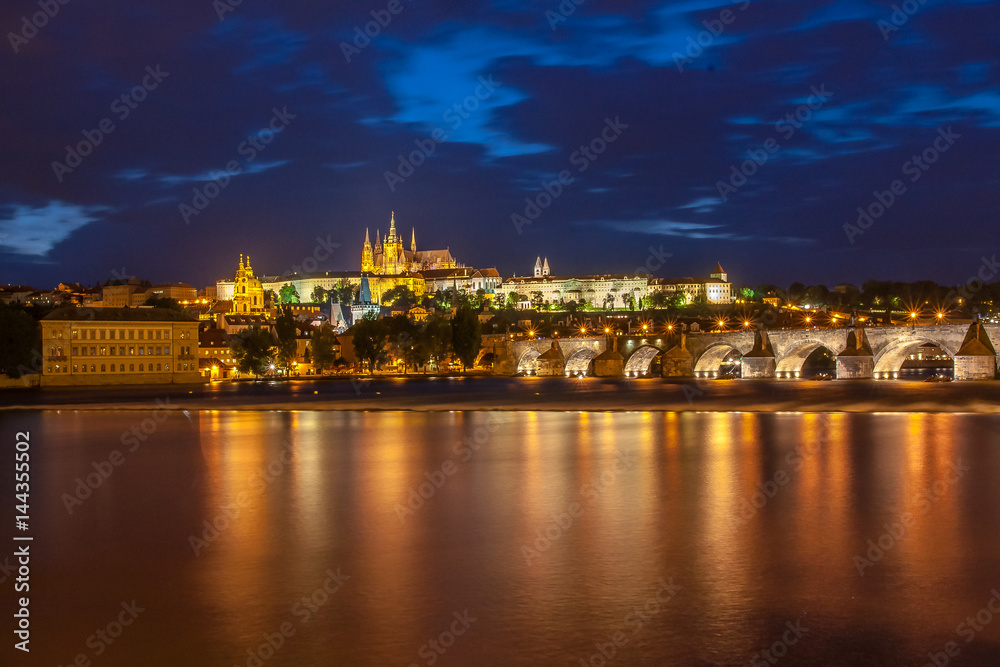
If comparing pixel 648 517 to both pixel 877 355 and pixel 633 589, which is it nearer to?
pixel 633 589

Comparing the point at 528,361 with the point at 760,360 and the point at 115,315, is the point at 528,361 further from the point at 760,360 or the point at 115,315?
the point at 115,315

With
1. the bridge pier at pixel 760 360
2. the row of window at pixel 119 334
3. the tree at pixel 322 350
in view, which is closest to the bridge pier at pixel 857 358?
the bridge pier at pixel 760 360

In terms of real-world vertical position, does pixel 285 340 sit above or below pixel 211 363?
above

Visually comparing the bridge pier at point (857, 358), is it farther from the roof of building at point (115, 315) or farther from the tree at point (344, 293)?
the tree at point (344, 293)

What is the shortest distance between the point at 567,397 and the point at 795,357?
66.9ft

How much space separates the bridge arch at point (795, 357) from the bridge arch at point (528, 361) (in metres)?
21.4

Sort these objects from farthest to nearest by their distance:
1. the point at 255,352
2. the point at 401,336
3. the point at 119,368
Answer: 1. the point at 401,336
2. the point at 255,352
3. the point at 119,368

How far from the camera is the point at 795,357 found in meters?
59.9

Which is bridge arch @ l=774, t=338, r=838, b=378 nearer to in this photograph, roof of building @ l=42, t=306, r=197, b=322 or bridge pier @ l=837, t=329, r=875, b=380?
bridge pier @ l=837, t=329, r=875, b=380

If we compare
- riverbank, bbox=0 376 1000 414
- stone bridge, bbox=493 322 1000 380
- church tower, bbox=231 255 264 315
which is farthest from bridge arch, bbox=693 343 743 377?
church tower, bbox=231 255 264 315

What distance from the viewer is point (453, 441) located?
26.1 m

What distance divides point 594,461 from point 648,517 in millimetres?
6955

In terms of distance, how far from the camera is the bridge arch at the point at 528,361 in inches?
3049

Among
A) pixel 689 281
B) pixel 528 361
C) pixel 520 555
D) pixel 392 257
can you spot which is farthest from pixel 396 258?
pixel 520 555
